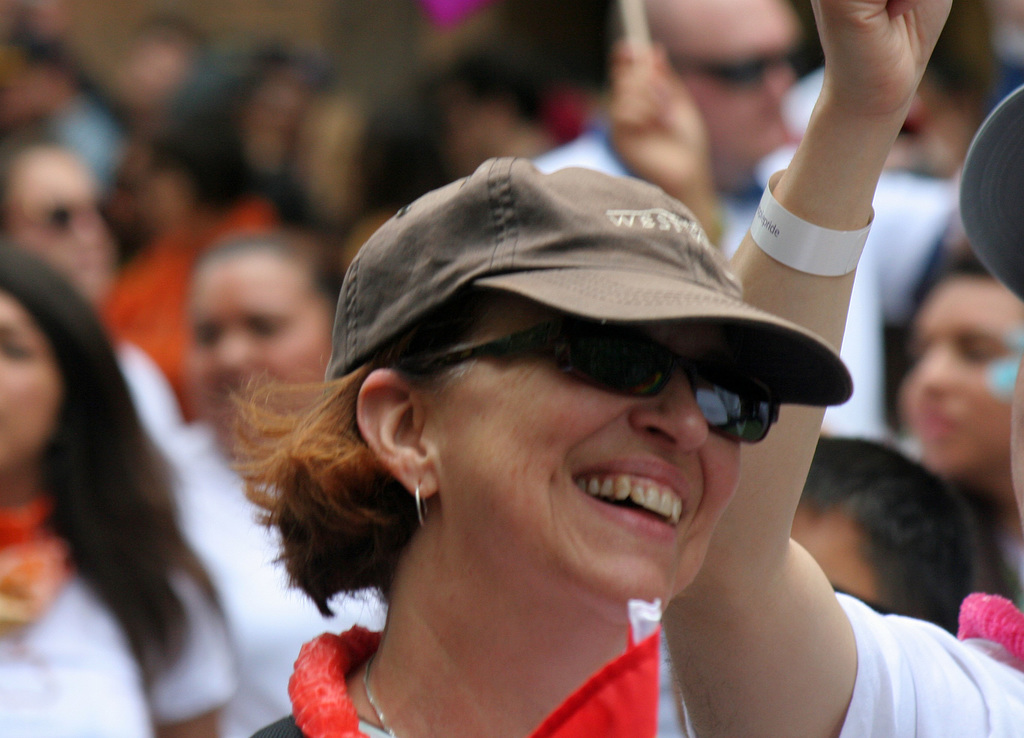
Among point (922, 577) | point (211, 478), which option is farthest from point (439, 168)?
point (922, 577)

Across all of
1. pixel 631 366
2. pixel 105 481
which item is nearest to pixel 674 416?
pixel 631 366

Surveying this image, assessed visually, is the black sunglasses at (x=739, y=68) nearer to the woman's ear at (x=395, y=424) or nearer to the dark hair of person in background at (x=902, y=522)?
the dark hair of person in background at (x=902, y=522)

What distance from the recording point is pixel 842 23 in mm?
1626

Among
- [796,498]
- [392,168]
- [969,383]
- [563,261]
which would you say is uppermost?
[563,261]

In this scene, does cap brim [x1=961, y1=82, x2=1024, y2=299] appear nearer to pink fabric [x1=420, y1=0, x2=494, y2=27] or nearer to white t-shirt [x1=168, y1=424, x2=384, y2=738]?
white t-shirt [x1=168, y1=424, x2=384, y2=738]

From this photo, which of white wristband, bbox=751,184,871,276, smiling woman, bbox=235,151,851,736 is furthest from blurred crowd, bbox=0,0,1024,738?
white wristband, bbox=751,184,871,276

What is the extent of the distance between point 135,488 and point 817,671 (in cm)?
220

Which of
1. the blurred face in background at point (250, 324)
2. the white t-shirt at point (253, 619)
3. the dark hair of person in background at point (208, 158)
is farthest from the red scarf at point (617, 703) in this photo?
the dark hair of person in background at point (208, 158)

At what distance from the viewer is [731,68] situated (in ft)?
14.4

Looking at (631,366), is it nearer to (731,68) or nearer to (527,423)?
(527,423)

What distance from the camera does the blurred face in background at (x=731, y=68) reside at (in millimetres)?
4395

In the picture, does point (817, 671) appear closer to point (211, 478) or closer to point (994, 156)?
point (994, 156)

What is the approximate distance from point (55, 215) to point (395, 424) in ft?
12.9

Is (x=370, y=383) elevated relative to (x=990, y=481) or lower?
elevated
